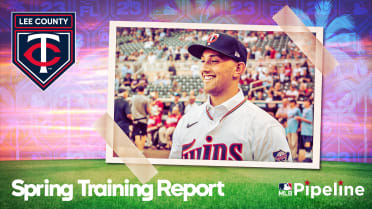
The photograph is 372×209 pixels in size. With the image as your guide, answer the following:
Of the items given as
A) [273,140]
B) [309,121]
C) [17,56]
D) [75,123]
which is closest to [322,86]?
[309,121]

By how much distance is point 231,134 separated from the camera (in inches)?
106

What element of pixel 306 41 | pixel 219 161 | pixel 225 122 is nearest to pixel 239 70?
pixel 225 122

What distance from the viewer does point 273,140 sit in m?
2.70

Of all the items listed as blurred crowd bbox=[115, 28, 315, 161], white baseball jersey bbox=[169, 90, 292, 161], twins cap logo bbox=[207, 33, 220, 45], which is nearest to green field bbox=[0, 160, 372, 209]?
white baseball jersey bbox=[169, 90, 292, 161]

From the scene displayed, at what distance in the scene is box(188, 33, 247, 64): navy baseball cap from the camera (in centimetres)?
269

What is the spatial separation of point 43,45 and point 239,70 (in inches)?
74.7

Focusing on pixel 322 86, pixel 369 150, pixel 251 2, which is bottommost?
pixel 369 150

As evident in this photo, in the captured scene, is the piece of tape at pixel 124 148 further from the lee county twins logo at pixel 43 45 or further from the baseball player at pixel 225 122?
the lee county twins logo at pixel 43 45

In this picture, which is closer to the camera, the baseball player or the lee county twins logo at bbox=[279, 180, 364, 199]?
the baseball player

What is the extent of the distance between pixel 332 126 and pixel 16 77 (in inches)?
122

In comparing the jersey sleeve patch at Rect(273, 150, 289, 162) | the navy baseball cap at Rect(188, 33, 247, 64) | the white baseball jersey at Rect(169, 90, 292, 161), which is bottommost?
the jersey sleeve patch at Rect(273, 150, 289, 162)

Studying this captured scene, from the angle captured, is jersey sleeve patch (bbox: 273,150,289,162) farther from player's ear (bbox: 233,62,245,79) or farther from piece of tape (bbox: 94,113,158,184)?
piece of tape (bbox: 94,113,158,184)

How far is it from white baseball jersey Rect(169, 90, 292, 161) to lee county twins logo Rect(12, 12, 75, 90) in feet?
4.30

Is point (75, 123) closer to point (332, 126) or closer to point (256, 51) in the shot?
point (256, 51)
